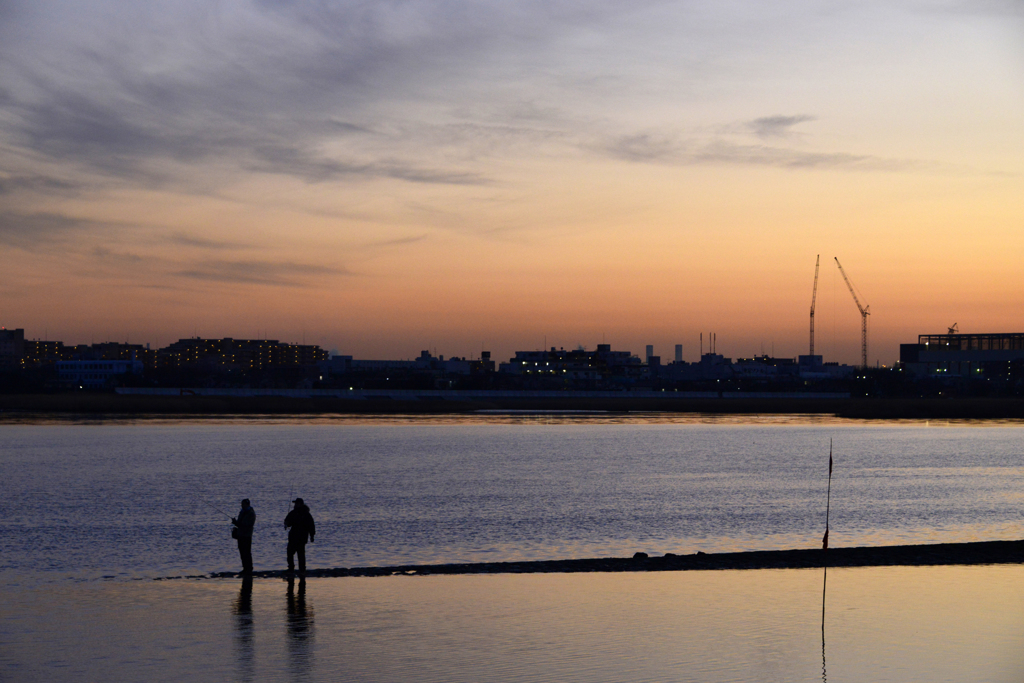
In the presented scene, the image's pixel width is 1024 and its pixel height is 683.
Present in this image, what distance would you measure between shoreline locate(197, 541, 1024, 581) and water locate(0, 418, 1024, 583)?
2719mm

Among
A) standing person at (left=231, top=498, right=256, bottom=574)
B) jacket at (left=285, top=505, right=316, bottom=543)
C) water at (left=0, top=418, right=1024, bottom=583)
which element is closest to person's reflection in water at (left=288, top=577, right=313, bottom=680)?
jacket at (left=285, top=505, right=316, bottom=543)

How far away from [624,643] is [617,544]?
52.1 ft

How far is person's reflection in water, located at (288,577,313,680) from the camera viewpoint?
1625 cm

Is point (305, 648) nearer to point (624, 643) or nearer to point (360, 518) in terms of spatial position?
point (624, 643)

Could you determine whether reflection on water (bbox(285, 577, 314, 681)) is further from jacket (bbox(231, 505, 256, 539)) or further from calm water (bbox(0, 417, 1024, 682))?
jacket (bbox(231, 505, 256, 539))

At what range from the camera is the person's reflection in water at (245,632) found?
52.9 feet

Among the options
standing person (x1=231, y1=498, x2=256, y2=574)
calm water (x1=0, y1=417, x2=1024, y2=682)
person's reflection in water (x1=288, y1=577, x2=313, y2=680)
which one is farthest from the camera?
standing person (x1=231, y1=498, x2=256, y2=574)

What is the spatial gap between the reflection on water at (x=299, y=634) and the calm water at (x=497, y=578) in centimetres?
8

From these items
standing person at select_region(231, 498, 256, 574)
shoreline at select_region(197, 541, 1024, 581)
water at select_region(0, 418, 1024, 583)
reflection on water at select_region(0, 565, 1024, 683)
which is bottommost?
water at select_region(0, 418, 1024, 583)

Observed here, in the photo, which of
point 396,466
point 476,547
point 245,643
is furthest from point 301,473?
point 245,643

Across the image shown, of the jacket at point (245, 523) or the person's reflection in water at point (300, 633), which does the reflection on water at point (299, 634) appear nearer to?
the person's reflection in water at point (300, 633)

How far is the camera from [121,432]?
110125mm

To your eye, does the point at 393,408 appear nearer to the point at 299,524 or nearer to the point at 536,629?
the point at 299,524

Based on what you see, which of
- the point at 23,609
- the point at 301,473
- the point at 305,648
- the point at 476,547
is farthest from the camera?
the point at 301,473
